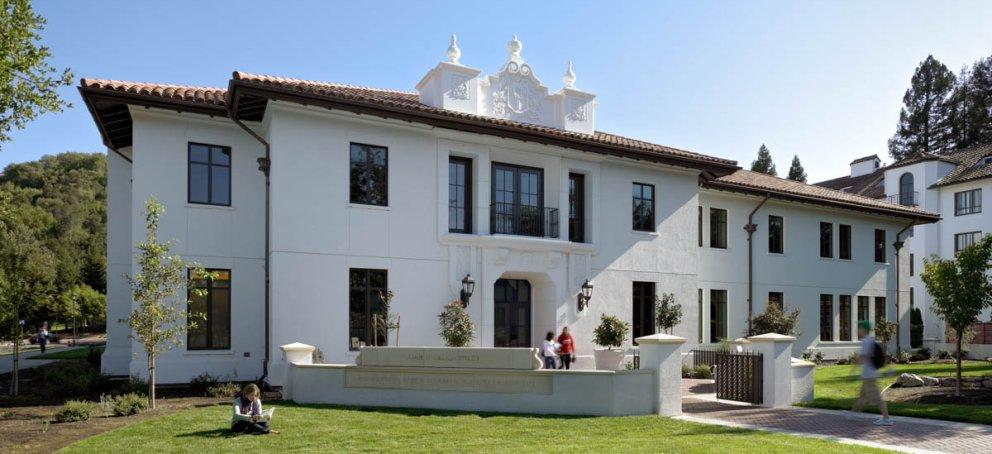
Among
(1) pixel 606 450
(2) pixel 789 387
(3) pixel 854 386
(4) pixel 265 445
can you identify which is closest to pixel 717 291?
(3) pixel 854 386

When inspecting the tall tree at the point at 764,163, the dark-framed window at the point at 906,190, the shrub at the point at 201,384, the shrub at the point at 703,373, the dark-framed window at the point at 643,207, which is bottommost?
the shrub at the point at 703,373

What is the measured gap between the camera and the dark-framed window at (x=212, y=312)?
17.1 m

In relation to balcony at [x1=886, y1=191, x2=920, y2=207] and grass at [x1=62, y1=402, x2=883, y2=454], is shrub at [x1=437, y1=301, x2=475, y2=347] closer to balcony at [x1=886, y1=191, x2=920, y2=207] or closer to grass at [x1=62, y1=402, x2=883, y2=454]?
grass at [x1=62, y1=402, x2=883, y2=454]

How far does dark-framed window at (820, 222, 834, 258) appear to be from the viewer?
29141mm

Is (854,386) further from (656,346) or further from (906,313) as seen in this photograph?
(906,313)

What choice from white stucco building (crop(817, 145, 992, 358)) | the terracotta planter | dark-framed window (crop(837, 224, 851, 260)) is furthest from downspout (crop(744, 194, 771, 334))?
white stucco building (crop(817, 145, 992, 358))

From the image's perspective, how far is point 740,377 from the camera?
591 inches

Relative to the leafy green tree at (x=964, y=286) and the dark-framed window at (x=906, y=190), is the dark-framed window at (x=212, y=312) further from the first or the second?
the dark-framed window at (x=906, y=190)

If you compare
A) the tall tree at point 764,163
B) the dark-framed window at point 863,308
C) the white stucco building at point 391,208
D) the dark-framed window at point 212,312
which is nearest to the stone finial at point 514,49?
the white stucco building at point 391,208

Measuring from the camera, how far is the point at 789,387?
14602mm

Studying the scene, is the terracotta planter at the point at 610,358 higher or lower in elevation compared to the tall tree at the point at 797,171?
lower

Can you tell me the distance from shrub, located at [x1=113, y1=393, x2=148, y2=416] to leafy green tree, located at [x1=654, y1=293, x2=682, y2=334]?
14.6 meters

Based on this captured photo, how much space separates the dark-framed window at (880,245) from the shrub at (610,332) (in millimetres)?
17184

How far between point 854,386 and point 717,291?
841 centimetres
